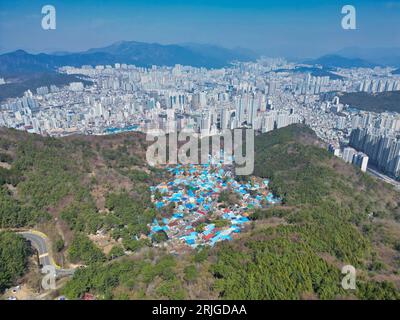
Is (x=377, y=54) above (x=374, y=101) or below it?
above

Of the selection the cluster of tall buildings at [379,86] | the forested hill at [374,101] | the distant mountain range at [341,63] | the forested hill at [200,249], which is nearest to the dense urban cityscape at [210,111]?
the cluster of tall buildings at [379,86]

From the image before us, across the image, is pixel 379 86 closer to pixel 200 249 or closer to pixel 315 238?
pixel 315 238

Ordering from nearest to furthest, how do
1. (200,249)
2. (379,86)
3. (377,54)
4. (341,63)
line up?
1. (200,249)
2. (379,86)
3. (341,63)
4. (377,54)

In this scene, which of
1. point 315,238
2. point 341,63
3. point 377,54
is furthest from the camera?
point 377,54

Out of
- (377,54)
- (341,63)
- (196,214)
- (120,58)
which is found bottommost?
(196,214)

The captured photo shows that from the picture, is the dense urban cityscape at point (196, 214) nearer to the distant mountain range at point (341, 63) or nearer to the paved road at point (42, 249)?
the paved road at point (42, 249)

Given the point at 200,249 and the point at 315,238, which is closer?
the point at 315,238

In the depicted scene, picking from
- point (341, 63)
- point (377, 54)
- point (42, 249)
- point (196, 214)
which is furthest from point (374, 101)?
point (377, 54)
